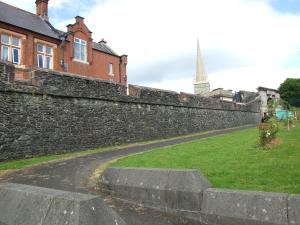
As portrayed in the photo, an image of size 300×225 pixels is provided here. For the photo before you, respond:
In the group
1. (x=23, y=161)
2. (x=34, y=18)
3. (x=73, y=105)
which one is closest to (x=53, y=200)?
(x=23, y=161)

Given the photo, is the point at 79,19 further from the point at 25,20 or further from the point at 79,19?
the point at 25,20

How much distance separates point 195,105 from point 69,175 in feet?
57.4

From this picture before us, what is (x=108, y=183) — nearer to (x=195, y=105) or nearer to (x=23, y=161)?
(x=23, y=161)

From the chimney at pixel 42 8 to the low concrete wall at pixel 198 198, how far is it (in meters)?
26.4

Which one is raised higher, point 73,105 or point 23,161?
point 73,105

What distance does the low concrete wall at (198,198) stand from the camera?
4496 millimetres

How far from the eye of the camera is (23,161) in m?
11.7

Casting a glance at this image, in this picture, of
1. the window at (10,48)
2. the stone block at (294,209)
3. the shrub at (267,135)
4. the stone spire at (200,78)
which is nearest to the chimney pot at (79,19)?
the window at (10,48)

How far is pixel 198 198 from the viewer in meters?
5.29

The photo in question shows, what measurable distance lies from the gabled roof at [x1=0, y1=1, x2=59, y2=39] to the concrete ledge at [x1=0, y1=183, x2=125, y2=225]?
72.9ft

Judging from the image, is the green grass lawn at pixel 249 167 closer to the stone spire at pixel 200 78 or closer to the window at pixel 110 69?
the window at pixel 110 69

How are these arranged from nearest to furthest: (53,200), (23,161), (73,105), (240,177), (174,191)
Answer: (53,200)
(174,191)
(240,177)
(23,161)
(73,105)

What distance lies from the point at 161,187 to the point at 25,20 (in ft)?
80.9

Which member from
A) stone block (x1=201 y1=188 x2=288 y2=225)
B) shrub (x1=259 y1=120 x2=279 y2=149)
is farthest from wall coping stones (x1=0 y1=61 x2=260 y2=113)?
stone block (x1=201 y1=188 x2=288 y2=225)
